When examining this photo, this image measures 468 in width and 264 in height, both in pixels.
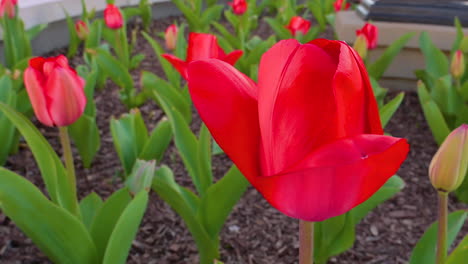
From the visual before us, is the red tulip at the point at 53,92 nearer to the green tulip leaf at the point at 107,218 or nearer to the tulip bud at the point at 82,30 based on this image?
the green tulip leaf at the point at 107,218

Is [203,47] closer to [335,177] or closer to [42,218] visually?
[42,218]

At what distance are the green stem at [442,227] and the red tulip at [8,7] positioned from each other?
5.42ft

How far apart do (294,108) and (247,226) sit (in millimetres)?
1095

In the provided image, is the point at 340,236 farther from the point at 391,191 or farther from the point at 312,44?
the point at 312,44

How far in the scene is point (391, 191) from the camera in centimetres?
116

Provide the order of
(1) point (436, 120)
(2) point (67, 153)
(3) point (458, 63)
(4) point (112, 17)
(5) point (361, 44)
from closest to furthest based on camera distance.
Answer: (2) point (67, 153)
(1) point (436, 120)
(3) point (458, 63)
(5) point (361, 44)
(4) point (112, 17)

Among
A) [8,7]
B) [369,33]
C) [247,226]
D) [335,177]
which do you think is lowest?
[247,226]

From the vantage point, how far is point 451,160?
2.25 feet

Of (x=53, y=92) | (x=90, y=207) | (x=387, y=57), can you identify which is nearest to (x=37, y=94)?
(x=53, y=92)

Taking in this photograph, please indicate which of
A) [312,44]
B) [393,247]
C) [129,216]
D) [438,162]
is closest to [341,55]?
[312,44]

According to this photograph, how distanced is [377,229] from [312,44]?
1156mm

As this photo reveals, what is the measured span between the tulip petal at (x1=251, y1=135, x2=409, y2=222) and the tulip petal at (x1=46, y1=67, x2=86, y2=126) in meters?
0.62

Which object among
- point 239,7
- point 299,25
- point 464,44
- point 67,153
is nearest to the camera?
point 67,153

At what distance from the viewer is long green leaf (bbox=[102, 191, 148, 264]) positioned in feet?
2.99
